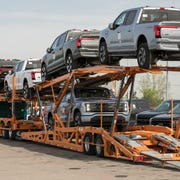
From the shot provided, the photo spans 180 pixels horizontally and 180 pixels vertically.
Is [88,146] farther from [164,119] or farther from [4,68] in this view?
[4,68]

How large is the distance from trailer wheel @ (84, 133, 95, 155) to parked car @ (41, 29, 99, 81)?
264 cm

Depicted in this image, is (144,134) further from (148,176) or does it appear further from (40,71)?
(40,71)

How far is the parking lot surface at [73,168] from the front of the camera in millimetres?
11602

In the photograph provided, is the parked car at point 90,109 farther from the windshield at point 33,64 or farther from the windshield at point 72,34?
the windshield at point 33,64

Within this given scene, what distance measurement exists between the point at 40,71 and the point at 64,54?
438 centimetres

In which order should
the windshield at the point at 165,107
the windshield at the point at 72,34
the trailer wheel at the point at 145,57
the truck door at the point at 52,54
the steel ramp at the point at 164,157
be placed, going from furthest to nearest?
the truck door at the point at 52,54, the windshield at the point at 72,34, the windshield at the point at 165,107, the trailer wheel at the point at 145,57, the steel ramp at the point at 164,157

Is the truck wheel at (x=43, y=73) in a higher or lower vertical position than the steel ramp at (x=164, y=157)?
higher

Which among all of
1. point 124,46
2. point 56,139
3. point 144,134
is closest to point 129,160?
point 144,134

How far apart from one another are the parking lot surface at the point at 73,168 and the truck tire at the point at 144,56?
258 cm

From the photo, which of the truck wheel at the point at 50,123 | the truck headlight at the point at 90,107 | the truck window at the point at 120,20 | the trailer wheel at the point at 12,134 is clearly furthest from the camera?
the trailer wheel at the point at 12,134

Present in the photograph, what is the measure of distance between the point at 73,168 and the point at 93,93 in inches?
216

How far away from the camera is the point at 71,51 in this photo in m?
17.9

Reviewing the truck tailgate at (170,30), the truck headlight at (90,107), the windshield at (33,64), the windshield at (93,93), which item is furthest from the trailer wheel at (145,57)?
the windshield at (33,64)

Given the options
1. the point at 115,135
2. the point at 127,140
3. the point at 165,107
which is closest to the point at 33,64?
the point at 165,107
